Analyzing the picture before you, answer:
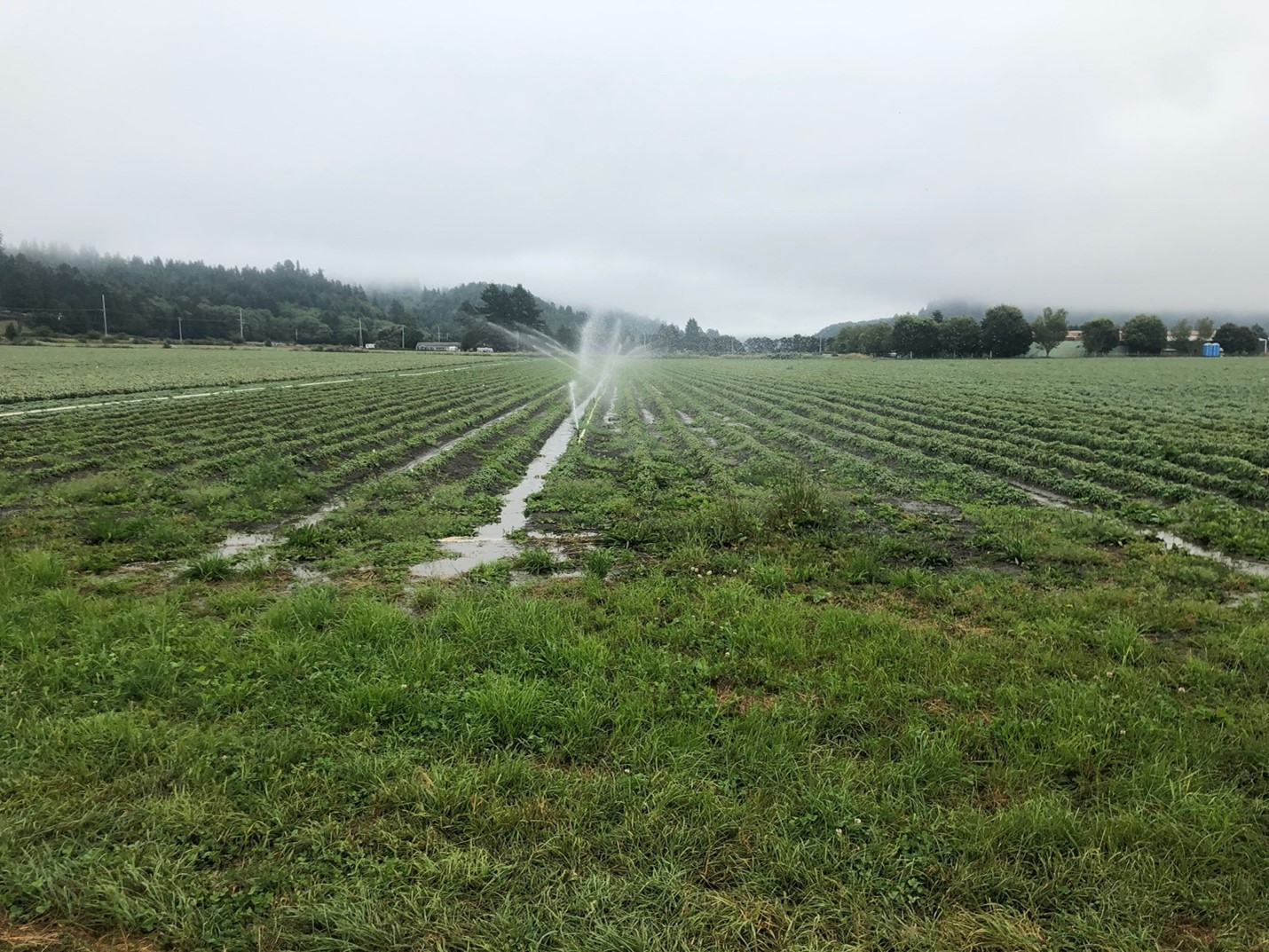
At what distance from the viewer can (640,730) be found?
3.88m

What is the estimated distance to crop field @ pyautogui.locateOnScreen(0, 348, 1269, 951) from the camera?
264 centimetres

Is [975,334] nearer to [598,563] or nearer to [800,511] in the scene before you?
[800,511]

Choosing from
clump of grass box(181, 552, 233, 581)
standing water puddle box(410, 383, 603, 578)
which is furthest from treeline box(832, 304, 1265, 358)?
clump of grass box(181, 552, 233, 581)

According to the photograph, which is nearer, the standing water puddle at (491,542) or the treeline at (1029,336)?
the standing water puddle at (491,542)

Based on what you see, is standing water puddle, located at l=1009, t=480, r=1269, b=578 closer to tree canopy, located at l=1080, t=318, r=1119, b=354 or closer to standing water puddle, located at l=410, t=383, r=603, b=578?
standing water puddle, located at l=410, t=383, r=603, b=578

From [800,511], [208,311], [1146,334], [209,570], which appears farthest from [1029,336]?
[208,311]

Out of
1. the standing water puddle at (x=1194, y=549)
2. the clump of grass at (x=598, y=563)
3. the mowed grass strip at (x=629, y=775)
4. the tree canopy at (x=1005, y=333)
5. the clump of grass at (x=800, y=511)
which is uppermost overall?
the tree canopy at (x=1005, y=333)

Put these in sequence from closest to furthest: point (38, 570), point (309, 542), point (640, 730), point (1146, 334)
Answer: point (640, 730) < point (38, 570) < point (309, 542) < point (1146, 334)

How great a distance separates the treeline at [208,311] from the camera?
10462cm

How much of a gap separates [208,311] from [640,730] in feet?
492

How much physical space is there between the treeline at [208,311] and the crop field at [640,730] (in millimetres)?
106328

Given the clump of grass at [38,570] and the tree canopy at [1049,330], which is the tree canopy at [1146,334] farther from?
the clump of grass at [38,570]

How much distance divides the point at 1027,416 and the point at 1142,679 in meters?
18.7

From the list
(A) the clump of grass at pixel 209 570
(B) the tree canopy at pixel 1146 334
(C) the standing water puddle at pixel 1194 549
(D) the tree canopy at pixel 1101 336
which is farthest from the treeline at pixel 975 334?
(A) the clump of grass at pixel 209 570
